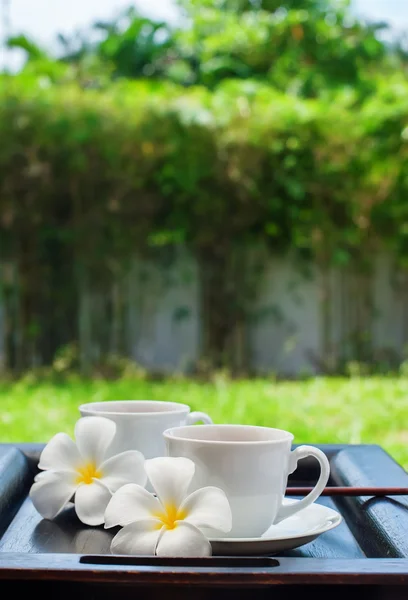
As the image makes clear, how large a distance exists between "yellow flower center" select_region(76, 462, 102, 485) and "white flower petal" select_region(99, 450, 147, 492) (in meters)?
0.01

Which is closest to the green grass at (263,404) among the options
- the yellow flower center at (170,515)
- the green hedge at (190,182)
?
the green hedge at (190,182)

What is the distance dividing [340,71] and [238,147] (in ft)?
7.54

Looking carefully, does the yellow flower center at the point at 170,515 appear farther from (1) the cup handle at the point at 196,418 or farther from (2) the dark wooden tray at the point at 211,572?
(1) the cup handle at the point at 196,418

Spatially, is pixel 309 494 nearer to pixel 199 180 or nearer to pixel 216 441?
pixel 216 441

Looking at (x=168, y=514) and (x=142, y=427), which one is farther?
(x=142, y=427)

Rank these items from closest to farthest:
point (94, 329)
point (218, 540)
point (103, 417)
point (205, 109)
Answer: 1. point (218, 540)
2. point (103, 417)
3. point (205, 109)
4. point (94, 329)

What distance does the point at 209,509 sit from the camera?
645 mm

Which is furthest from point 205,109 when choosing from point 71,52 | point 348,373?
point 71,52

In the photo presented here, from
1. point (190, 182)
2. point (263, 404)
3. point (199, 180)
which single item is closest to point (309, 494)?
point (263, 404)

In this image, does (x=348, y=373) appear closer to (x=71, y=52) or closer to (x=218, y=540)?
(x=218, y=540)

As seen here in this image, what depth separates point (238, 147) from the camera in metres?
4.82

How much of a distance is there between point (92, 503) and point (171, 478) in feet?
0.44

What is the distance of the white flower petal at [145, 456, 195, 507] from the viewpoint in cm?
66

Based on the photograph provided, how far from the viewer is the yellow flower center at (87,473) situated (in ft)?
2.60
